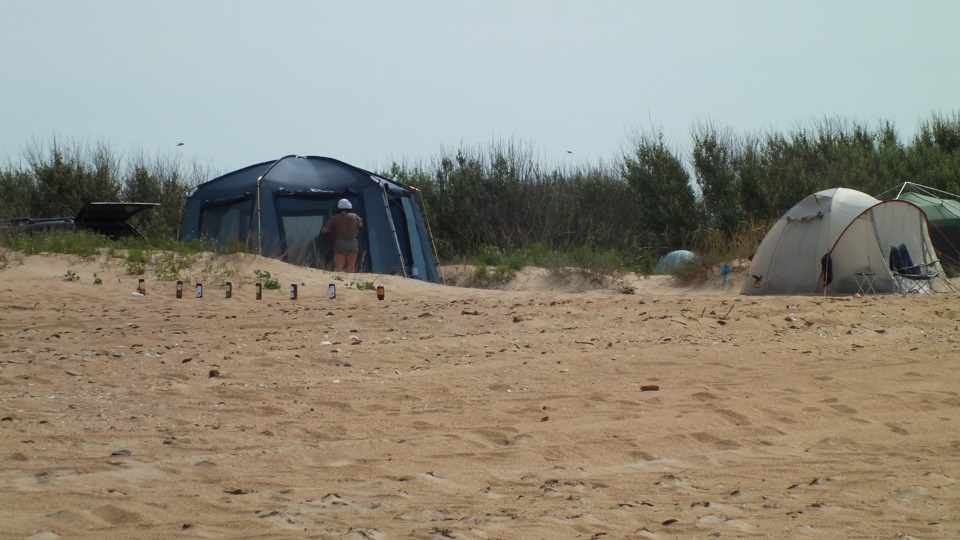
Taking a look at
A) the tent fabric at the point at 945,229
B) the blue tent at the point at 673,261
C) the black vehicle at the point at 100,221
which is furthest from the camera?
the blue tent at the point at 673,261

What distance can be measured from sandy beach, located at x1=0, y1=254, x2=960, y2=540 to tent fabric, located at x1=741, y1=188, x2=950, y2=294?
2.91 meters

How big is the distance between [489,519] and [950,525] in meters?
1.81

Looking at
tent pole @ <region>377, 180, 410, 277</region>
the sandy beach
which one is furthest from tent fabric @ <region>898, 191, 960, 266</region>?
tent pole @ <region>377, 180, 410, 277</region>

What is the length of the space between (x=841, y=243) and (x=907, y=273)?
94cm

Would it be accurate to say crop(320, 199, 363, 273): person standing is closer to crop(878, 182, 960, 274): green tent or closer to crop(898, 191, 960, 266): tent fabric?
crop(878, 182, 960, 274): green tent

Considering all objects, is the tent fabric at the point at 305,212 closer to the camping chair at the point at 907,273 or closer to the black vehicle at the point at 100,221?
the black vehicle at the point at 100,221

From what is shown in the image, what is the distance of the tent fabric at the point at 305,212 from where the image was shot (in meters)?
15.5

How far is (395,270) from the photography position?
1595 cm

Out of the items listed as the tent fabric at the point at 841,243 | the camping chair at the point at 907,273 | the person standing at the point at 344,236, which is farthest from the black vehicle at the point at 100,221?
the camping chair at the point at 907,273

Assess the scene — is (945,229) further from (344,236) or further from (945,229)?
(344,236)

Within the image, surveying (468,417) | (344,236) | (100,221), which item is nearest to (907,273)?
(344,236)

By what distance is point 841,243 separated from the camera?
1407 cm

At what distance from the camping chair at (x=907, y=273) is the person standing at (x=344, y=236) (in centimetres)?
746

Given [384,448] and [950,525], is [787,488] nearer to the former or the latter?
[950,525]
